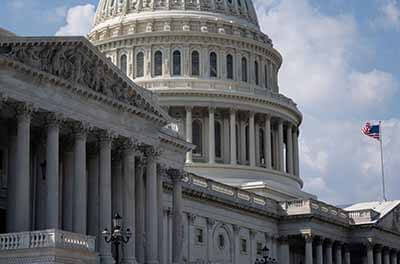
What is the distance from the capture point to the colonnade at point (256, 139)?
11744 centimetres

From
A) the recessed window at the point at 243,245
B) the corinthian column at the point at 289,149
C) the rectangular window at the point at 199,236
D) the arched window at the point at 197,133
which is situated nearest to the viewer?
the rectangular window at the point at 199,236

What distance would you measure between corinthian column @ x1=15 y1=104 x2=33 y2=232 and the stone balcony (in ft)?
9.08

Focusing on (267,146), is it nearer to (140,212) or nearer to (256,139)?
(256,139)

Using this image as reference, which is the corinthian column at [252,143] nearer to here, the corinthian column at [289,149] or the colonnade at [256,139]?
the colonnade at [256,139]

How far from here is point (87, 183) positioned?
67.1m

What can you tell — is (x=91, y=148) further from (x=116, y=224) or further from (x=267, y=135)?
(x=267, y=135)

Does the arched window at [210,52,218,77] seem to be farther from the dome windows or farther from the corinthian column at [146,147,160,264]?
the corinthian column at [146,147,160,264]

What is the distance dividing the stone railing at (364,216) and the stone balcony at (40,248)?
61.5 meters

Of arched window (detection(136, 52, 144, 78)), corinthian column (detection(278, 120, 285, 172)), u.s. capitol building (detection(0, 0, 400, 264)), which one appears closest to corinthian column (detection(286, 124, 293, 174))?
u.s. capitol building (detection(0, 0, 400, 264))

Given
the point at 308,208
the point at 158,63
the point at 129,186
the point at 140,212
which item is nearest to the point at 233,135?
the point at 158,63

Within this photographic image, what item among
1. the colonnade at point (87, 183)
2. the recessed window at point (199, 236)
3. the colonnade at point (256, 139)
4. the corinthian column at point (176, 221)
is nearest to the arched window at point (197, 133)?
the colonnade at point (256, 139)

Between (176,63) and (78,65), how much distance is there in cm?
5836

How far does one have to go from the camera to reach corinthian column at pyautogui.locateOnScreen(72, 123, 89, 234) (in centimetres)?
6250

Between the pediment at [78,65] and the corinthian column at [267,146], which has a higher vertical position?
the corinthian column at [267,146]
